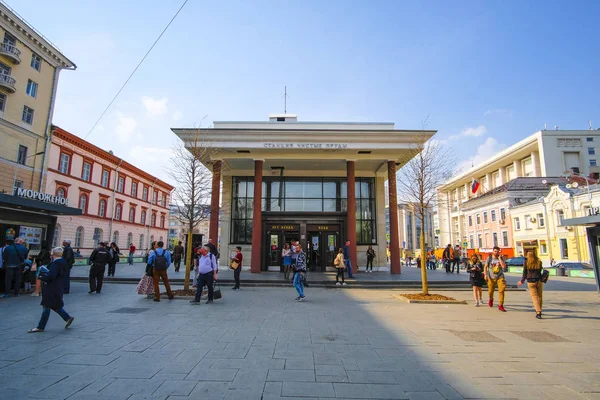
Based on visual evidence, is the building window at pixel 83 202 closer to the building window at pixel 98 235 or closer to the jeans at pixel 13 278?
the building window at pixel 98 235

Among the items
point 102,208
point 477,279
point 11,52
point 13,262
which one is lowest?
point 477,279

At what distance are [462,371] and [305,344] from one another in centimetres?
257

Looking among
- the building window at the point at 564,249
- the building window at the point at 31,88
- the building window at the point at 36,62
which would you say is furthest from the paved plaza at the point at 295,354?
the building window at the point at 564,249

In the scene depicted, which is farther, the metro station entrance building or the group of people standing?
the metro station entrance building

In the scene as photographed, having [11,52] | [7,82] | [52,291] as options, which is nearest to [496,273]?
A: [52,291]

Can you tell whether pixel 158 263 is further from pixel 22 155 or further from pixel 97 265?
pixel 22 155

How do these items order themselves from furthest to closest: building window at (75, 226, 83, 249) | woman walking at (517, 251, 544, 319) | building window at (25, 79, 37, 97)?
building window at (75, 226, 83, 249) → building window at (25, 79, 37, 97) → woman walking at (517, 251, 544, 319)

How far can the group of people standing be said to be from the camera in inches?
345

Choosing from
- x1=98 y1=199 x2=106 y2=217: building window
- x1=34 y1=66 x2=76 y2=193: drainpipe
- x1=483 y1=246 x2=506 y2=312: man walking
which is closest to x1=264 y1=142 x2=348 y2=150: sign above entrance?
x1=483 y1=246 x2=506 y2=312: man walking

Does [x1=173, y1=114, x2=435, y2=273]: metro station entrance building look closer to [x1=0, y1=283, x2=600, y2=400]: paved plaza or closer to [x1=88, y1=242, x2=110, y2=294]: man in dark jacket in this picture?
[x1=88, y1=242, x2=110, y2=294]: man in dark jacket

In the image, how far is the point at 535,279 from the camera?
885 cm

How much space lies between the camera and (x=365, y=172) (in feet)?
78.3

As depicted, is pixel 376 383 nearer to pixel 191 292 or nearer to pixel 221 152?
pixel 191 292

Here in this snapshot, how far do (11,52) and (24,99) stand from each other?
13.3 ft
